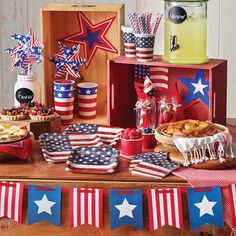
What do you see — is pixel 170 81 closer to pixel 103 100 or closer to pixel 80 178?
pixel 103 100

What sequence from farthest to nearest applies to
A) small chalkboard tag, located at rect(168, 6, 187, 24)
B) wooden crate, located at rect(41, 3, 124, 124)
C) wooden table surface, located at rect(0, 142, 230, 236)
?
wooden crate, located at rect(41, 3, 124, 124)
small chalkboard tag, located at rect(168, 6, 187, 24)
wooden table surface, located at rect(0, 142, 230, 236)

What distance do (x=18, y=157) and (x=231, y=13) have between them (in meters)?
1.34

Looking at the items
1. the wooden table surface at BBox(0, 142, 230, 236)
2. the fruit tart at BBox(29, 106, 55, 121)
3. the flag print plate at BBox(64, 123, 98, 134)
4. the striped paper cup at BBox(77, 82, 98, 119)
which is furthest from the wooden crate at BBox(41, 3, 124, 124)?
the wooden table surface at BBox(0, 142, 230, 236)

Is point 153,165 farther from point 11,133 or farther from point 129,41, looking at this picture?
point 129,41

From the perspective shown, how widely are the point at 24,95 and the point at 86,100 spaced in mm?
244

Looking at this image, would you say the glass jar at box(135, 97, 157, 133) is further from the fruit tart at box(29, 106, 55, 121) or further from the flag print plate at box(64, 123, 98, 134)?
the fruit tart at box(29, 106, 55, 121)

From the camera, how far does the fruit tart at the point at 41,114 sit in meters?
2.48

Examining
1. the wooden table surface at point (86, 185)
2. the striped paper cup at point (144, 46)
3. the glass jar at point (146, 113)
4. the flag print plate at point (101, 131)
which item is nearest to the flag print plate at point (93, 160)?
the wooden table surface at point (86, 185)

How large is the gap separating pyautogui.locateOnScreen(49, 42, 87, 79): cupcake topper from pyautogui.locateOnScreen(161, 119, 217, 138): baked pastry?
0.54m

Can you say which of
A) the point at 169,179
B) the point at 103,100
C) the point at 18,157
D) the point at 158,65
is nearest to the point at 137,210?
the point at 169,179

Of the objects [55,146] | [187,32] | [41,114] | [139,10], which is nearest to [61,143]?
[55,146]

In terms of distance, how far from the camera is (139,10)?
357 centimetres

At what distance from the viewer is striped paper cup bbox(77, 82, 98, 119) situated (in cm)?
277

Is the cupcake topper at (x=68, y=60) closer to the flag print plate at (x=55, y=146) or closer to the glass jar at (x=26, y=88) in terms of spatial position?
the glass jar at (x=26, y=88)
